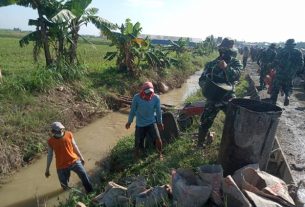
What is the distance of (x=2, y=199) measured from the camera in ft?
21.5

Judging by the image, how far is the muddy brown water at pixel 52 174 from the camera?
6562mm

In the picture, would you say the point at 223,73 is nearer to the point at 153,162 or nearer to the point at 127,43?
the point at 153,162

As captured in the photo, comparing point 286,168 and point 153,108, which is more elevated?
point 153,108

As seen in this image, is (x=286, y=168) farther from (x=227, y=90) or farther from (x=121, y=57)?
(x=121, y=57)

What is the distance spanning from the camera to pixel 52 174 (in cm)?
748

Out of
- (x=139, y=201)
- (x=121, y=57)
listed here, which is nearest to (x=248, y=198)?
(x=139, y=201)

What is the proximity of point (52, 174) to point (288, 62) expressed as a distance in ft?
24.8

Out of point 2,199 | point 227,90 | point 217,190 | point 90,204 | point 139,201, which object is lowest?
point 2,199

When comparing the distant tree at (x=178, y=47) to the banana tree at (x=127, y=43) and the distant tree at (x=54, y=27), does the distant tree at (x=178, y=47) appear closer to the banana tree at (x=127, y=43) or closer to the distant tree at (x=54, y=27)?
the banana tree at (x=127, y=43)

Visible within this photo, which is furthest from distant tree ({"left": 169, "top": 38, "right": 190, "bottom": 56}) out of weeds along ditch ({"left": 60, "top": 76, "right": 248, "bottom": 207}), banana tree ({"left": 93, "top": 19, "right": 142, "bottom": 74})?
weeds along ditch ({"left": 60, "top": 76, "right": 248, "bottom": 207})

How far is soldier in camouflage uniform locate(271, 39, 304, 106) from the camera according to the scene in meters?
10.2

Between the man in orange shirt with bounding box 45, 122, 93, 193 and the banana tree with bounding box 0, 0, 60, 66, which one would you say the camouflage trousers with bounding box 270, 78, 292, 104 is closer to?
the man in orange shirt with bounding box 45, 122, 93, 193

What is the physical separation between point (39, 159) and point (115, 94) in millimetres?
5774

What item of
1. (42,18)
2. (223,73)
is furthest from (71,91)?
(223,73)
